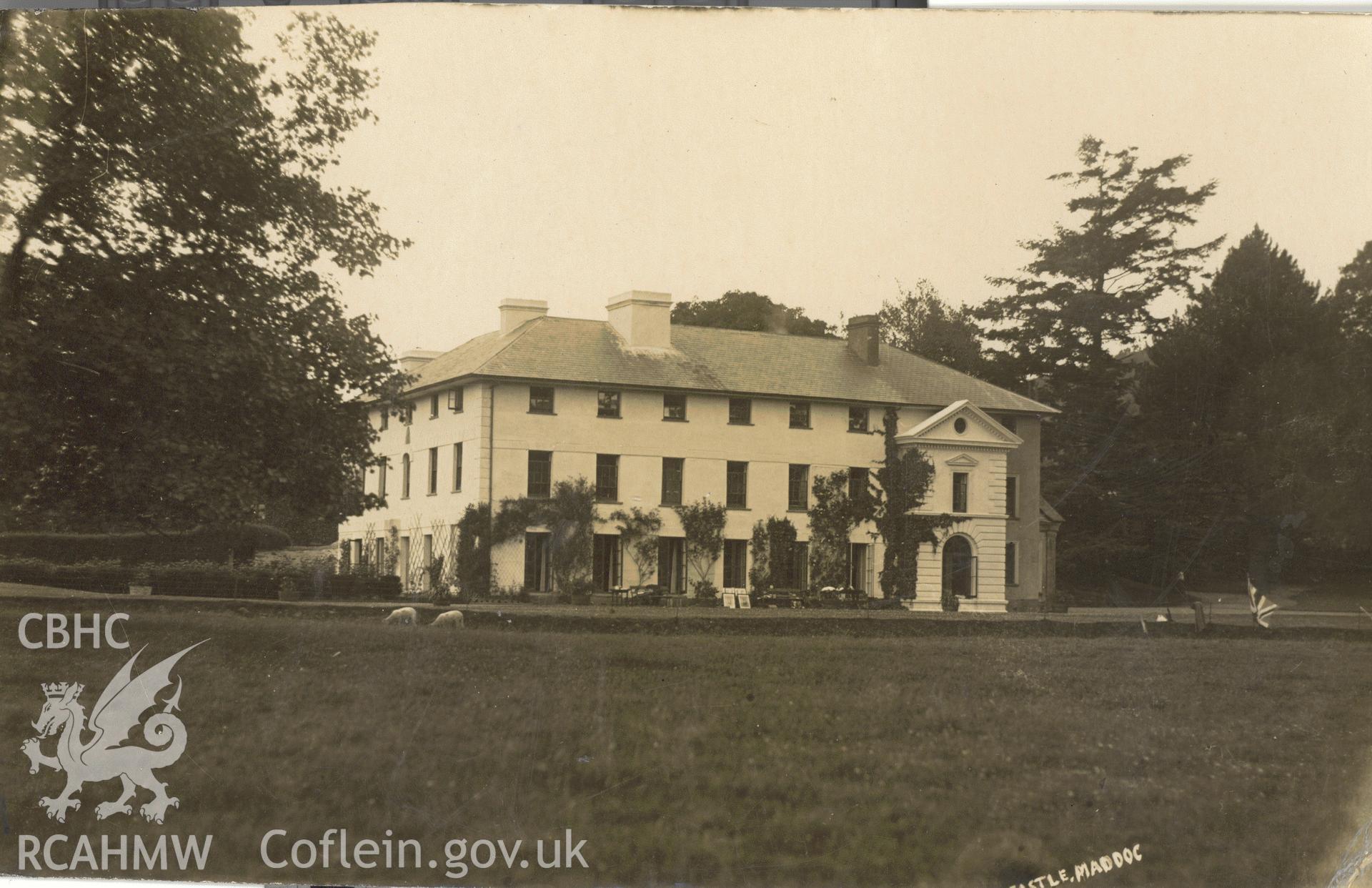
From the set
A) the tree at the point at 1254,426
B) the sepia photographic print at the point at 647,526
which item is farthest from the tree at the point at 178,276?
the tree at the point at 1254,426

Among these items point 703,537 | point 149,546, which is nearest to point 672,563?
point 703,537

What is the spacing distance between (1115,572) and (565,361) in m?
2.99

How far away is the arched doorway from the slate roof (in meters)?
0.71

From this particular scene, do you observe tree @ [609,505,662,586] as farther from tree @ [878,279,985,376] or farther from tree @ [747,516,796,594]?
A: tree @ [878,279,985,376]

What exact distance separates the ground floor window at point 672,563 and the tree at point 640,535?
36mm

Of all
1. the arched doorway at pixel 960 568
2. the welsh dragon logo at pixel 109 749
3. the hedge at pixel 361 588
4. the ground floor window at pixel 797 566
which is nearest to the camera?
the welsh dragon logo at pixel 109 749

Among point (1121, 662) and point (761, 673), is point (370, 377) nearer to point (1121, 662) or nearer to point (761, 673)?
point (761, 673)

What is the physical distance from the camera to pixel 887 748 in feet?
18.9

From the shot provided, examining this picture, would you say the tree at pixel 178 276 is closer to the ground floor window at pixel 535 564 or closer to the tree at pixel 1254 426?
the ground floor window at pixel 535 564

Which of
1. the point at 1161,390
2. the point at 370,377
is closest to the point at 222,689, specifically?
the point at 370,377

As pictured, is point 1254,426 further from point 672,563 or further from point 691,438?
point 672,563

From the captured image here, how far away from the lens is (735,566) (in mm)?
6062

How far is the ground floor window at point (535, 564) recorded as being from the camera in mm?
5879

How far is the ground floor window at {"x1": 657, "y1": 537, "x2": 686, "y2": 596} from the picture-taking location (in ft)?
19.6
